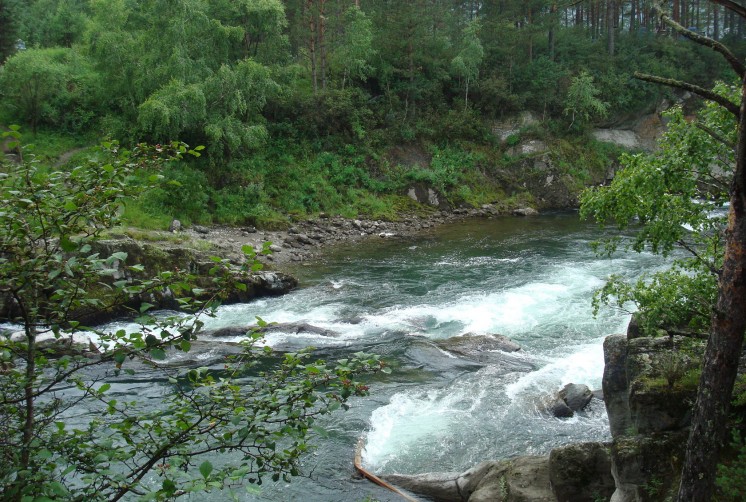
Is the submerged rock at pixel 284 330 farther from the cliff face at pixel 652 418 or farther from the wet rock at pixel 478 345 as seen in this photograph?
the cliff face at pixel 652 418

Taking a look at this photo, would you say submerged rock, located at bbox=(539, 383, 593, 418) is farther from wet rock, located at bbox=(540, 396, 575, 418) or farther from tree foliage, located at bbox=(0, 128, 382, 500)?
tree foliage, located at bbox=(0, 128, 382, 500)

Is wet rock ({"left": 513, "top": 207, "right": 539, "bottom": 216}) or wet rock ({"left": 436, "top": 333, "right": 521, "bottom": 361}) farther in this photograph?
wet rock ({"left": 513, "top": 207, "right": 539, "bottom": 216})

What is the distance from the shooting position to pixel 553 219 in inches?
1330

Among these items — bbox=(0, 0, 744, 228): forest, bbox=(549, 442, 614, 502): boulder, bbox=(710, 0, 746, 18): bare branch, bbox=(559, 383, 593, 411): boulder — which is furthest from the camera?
bbox=(0, 0, 744, 228): forest

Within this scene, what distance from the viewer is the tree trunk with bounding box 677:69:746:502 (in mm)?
5531

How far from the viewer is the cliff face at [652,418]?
7113mm

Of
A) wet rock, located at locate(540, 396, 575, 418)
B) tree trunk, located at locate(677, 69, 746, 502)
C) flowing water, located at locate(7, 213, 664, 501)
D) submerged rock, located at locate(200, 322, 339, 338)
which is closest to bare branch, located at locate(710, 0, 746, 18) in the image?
tree trunk, located at locate(677, 69, 746, 502)

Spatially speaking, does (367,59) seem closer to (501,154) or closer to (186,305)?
(501,154)

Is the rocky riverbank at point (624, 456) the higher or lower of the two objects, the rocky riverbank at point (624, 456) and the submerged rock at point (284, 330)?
the higher

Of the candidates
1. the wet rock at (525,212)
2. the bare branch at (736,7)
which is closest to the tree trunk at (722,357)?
the bare branch at (736,7)

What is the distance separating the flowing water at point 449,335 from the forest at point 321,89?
776 centimetres

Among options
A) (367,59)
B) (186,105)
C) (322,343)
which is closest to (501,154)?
(367,59)

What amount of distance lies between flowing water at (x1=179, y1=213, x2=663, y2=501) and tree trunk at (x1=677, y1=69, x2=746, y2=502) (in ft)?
14.4

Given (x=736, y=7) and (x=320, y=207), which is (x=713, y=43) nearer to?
(x=736, y=7)
